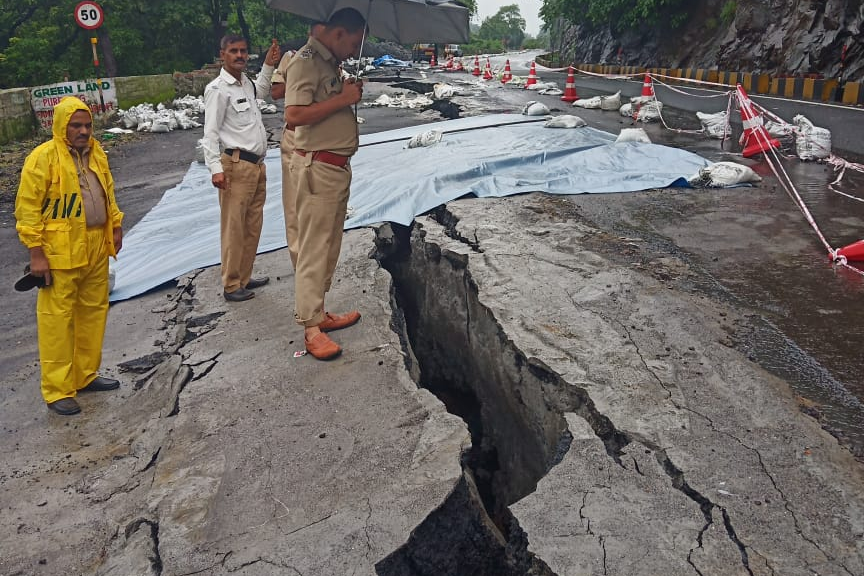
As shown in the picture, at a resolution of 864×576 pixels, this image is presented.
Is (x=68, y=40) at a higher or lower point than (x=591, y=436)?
higher

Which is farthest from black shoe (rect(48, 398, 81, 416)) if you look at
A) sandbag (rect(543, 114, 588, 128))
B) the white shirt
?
sandbag (rect(543, 114, 588, 128))

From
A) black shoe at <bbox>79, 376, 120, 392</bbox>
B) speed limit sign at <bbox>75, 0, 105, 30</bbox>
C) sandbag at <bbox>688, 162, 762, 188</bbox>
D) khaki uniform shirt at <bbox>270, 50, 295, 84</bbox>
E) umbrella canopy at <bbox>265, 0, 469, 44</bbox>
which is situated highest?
speed limit sign at <bbox>75, 0, 105, 30</bbox>

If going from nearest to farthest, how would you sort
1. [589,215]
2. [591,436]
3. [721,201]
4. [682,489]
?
[682,489] → [591,436] → [589,215] → [721,201]

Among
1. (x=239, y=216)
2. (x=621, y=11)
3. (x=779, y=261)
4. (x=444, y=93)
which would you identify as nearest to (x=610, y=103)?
(x=444, y=93)

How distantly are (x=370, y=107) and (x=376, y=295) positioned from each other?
13.0 m

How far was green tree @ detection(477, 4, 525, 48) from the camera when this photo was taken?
4289 inches

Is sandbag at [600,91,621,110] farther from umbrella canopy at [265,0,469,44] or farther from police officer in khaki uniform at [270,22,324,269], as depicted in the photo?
umbrella canopy at [265,0,469,44]

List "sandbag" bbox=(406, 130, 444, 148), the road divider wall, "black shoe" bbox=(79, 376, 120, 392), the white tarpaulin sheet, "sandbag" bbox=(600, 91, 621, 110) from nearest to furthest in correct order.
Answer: "black shoe" bbox=(79, 376, 120, 392) → the white tarpaulin sheet → "sandbag" bbox=(406, 130, 444, 148) → the road divider wall → "sandbag" bbox=(600, 91, 621, 110)

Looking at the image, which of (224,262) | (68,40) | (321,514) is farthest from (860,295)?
(68,40)

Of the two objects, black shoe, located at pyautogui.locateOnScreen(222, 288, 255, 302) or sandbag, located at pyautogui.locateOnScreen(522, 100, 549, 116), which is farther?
sandbag, located at pyautogui.locateOnScreen(522, 100, 549, 116)

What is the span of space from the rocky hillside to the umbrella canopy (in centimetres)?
983

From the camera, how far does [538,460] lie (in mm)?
3105

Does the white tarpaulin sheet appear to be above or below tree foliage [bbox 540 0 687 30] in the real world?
below

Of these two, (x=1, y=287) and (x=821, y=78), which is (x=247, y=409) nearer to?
(x=1, y=287)
